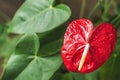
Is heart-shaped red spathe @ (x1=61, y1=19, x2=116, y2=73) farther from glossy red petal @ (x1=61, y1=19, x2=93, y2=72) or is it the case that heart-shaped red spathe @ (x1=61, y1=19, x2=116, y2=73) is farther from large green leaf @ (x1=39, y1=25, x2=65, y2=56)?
large green leaf @ (x1=39, y1=25, x2=65, y2=56)

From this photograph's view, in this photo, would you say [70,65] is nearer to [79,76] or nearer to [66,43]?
[66,43]

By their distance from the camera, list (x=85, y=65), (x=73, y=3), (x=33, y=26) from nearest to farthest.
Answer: (x=85, y=65) < (x=33, y=26) < (x=73, y=3)

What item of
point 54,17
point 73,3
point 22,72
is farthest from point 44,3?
point 73,3

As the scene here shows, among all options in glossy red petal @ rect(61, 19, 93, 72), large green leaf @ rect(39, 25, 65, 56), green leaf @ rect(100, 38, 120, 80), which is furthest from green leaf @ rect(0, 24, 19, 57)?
glossy red petal @ rect(61, 19, 93, 72)

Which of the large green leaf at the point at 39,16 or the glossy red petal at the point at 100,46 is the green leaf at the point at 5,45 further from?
the glossy red petal at the point at 100,46

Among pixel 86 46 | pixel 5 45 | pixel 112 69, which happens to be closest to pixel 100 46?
pixel 86 46
